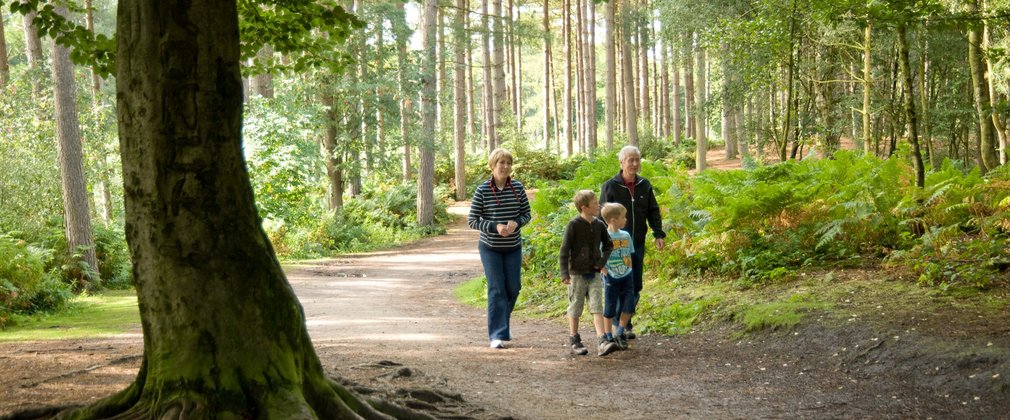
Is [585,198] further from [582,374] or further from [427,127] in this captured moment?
[427,127]

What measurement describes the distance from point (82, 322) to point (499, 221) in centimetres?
645

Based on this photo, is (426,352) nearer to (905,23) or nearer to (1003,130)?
(905,23)

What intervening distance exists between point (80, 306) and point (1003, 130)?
1661 cm

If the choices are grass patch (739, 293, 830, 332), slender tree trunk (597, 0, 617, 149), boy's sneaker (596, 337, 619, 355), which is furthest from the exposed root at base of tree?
slender tree trunk (597, 0, 617, 149)

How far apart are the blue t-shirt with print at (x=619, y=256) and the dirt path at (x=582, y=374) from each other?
0.82 meters

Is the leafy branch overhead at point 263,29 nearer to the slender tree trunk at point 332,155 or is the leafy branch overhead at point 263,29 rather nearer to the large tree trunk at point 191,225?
the large tree trunk at point 191,225

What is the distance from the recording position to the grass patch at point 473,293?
542 inches

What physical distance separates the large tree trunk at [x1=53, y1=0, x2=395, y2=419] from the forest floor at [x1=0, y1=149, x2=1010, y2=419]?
4.73 ft

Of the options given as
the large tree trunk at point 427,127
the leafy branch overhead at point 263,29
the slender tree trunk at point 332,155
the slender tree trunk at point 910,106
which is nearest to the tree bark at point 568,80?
the large tree trunk at point 427,127

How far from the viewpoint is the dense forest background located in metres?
9.33

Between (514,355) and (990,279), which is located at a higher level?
(990,279)

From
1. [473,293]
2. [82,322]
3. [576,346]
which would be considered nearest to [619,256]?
[576,346]

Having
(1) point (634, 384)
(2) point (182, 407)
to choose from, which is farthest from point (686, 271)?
(2) point (182, 407)

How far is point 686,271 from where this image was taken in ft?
36.6
